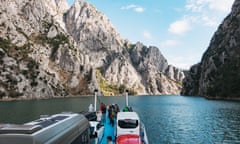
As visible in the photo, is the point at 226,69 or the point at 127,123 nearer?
the point at 127,123

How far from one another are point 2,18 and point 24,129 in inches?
8608

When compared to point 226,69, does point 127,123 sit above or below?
below

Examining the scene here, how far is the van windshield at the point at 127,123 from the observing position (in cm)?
2130

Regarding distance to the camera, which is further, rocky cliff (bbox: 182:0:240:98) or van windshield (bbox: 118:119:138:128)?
rocky cliff (bbox: 182:0:240:98)

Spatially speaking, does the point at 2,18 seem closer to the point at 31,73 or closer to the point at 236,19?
the point at 31,73

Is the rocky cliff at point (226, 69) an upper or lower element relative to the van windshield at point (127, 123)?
upper

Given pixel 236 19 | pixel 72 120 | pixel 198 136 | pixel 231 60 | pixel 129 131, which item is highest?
pixel 236 19

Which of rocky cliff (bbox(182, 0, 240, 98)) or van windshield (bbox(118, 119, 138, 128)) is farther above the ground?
rocky cliff (bbox(182, 0, 240, 98))

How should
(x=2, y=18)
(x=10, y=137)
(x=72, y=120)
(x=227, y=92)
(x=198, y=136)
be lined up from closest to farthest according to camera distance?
1. (x=10, y=137)
2. (x=72, y=120)
3. (x=198, y=136)
4. (x=227, y=92)
5. (x=2, y=18)

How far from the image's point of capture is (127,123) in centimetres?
2147

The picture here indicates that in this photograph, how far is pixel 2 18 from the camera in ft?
652

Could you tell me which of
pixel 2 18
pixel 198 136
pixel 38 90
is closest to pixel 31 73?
pixel 38 90

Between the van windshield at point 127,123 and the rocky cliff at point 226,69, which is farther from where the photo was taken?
the rocky cliff at point 226,69

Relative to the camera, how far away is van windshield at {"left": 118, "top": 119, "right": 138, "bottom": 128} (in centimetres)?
2130
